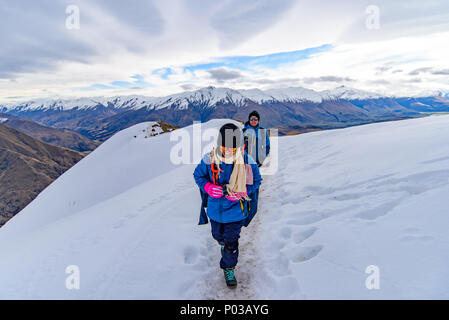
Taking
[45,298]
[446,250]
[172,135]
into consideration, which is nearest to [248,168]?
[446,250]

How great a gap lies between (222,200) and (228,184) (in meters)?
0.36

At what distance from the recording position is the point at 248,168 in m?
3.97

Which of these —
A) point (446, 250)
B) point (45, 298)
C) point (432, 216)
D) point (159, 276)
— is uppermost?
point (432, 216)

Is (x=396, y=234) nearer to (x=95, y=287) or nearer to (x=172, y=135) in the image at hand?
(x=95, y=287)

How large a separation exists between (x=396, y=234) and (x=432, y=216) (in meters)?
0.69

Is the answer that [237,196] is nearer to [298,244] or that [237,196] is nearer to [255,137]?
[298,244]

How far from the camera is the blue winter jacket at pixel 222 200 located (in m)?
3.90

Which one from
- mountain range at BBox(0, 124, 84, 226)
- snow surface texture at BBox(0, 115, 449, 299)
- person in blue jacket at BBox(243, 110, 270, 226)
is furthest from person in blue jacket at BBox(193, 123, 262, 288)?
mountain range at BBox(0, 124, 84, 226)

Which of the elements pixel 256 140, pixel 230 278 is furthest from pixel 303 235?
Answer: pixel 256 140

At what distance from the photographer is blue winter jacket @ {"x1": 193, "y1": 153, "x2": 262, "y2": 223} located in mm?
3900

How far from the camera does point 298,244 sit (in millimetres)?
4969

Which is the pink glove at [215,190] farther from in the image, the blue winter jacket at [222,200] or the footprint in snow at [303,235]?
the footprint in snow at [303,235]

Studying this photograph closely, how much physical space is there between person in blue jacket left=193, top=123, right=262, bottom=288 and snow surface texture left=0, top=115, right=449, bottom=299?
0.98 m

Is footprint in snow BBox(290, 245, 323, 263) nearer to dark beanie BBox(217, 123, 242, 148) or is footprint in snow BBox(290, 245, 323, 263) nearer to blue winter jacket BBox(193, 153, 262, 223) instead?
blue winter jacket BBox(193, 153, 262, 223)
